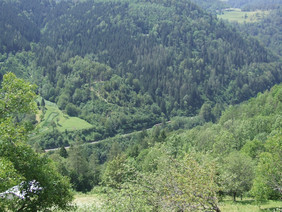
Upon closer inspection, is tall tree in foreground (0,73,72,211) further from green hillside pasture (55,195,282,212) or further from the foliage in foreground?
the foliage in foreground

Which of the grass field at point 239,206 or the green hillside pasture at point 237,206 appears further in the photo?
the grass field at point 239,206

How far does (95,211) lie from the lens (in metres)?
22.8

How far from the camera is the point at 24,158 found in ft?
65.5

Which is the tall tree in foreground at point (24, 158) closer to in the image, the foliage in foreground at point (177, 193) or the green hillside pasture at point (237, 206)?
the green hillside pasture at point (237, 206)

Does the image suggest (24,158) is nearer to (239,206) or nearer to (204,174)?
(204,174)

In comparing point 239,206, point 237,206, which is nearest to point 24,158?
point 237,206

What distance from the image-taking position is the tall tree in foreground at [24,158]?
19047 millimetres

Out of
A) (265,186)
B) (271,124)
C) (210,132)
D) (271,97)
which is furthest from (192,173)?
(271,97)

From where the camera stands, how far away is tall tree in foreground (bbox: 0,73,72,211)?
62.5 ft

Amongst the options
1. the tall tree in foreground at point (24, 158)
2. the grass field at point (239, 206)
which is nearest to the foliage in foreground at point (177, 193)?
the grass field at point (239, 206)

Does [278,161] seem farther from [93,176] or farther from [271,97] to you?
[271,97]

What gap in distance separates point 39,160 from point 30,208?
10.7 ft

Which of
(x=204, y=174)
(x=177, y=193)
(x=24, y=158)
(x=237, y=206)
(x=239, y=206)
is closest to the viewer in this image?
(x=177, y=193)

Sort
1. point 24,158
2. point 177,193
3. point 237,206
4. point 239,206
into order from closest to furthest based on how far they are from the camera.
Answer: point 177,193, point 24,158, point 237,206, point 239,206
